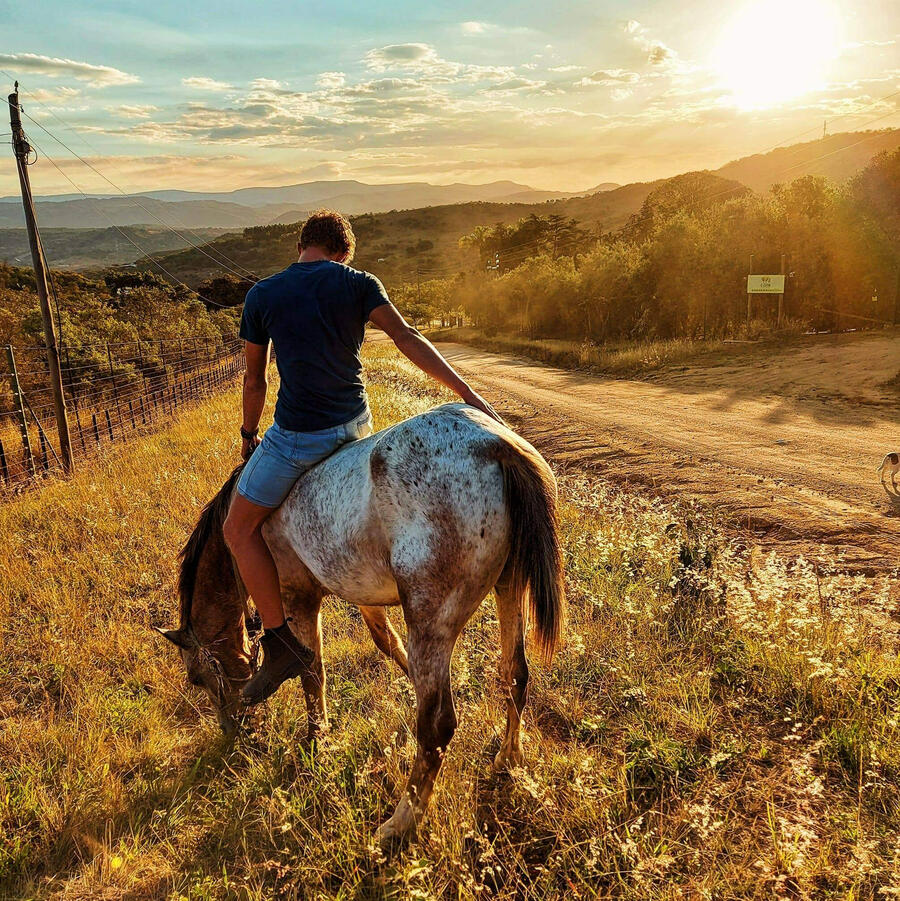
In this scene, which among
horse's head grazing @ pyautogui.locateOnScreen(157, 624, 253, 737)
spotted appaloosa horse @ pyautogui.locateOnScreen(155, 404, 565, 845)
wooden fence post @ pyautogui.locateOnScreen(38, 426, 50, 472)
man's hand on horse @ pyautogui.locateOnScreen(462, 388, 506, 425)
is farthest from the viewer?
wooden fence post @ pyautogui.locateOnScreen(38, 426, 50, 472)

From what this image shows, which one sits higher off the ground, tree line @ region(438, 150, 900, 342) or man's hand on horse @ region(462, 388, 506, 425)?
tree line @ region(438, 150, 900, 342)

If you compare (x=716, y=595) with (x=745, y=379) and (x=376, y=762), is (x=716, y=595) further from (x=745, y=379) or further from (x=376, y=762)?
(x=745, y=379)

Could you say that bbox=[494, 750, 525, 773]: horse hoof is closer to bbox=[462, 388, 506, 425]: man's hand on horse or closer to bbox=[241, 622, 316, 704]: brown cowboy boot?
bbox=[241, 622, 316, 704]: brown cowboy boot

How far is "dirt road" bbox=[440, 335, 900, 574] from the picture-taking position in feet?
22.1

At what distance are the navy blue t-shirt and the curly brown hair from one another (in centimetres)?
15

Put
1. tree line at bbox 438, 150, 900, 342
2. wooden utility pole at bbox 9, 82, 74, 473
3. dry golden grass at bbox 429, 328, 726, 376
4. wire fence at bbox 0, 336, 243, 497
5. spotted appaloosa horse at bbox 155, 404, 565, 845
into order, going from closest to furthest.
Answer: spotted appaloosa horse at bbox 155, 404, 565, 845 → wooden utility pole at bbox 9, 82, 74, 473 → wire fence at bbox 0, 336, 243, 497 → dry golden grass at bbox 429, 328, 726, 376 → tree line at bbox 438, 150, 900, 342

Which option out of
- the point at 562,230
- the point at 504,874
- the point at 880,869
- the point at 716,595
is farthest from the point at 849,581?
the point at 562,230

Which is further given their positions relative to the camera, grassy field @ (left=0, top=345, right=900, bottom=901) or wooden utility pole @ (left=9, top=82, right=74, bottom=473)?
wooden utility pole @ (left=9, top=82, right=74, bottom=473)

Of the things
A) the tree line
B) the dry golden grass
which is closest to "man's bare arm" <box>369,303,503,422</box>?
the dry golden grass

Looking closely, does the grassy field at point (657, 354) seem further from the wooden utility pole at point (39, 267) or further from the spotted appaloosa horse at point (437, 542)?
the spotted appaloosa horse at point (437, 542)

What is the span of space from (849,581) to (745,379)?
46.9 ft

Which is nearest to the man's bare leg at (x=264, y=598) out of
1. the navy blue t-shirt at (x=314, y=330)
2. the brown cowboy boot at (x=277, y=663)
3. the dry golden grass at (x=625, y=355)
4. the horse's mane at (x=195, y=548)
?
the brown cowboy boot at (x=277, y=663)

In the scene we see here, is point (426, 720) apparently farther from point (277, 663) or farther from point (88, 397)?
point (88, 397)

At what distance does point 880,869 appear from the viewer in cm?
206
